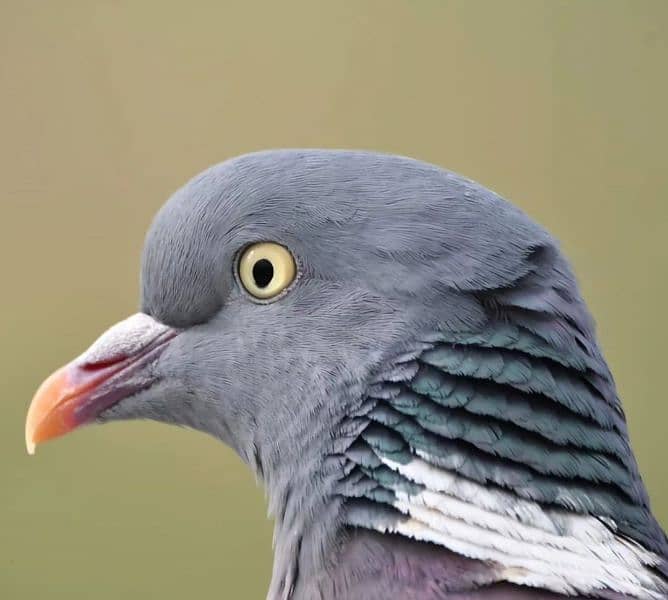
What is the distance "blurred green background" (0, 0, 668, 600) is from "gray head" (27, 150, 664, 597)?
131cm

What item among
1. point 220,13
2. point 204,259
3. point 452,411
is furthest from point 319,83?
point 452,411

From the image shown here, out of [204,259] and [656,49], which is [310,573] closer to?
[204,259]

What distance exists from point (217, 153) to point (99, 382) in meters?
1.34

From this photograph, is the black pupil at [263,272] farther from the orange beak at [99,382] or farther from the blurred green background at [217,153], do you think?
the blurred green background at [217,153]

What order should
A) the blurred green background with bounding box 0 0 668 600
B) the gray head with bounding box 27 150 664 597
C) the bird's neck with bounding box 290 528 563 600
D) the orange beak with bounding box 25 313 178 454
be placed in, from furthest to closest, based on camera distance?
the blurred green background with bounding box 0 0 668 600
the orange beak with bounding box 25 313 178 454
the gray head with bounding box 27 150 664 597
the bird's neck with bounding box 290 528 563 600

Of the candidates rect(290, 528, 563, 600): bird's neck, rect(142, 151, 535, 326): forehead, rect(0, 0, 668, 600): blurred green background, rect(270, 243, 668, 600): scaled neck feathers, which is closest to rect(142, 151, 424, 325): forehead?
rect(142, 151, 535, 326): forehead

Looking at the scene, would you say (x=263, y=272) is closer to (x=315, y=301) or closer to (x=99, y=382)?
(x=315, y=301)

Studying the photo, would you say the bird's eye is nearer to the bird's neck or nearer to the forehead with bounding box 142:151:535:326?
the forehead with bounding box 142:151:535:326

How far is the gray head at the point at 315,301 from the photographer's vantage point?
101 cm

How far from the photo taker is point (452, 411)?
98cm

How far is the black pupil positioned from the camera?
3.54 ft

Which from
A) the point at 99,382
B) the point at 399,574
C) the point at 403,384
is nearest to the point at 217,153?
the point at 99,382

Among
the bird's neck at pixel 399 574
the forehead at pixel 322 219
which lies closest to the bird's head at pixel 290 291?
the forehead at pixel 322 219

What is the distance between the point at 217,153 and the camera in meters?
2.41
